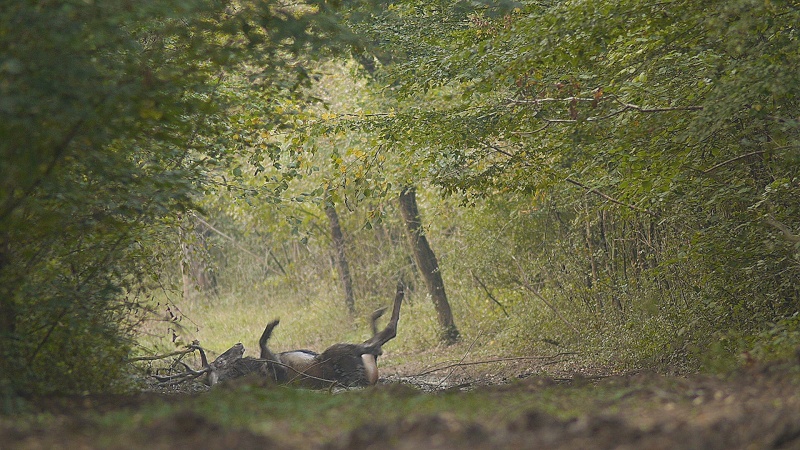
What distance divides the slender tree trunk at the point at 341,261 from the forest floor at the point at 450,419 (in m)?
14.1

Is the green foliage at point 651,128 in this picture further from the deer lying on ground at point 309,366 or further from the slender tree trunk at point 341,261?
the slender tree trunk at point 341,261

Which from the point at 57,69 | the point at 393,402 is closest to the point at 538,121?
the point at 393,402

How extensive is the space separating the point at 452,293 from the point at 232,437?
13.9m

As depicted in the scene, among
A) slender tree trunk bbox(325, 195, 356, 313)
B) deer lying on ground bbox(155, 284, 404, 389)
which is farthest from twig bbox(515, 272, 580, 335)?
slender tree trunk bbox(325, 195, 356, 313)

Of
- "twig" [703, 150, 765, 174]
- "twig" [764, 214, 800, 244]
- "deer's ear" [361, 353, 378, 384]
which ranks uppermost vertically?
"twig" [703, 150, 765, 174]

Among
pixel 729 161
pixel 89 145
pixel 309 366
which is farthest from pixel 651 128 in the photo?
pixel 89 145

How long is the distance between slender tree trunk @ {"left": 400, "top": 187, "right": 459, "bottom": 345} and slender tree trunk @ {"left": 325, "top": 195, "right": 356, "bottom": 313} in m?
3.18

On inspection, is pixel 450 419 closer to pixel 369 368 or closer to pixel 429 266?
pixel 369 368

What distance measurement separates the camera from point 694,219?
9562 mm

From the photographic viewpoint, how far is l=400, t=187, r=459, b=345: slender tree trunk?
55.5 ft

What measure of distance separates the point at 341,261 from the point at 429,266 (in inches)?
146

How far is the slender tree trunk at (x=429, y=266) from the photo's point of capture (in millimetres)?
16922

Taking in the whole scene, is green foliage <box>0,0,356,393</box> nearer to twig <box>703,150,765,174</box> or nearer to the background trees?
the background trees

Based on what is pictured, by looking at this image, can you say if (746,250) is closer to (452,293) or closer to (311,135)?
(311,135)
